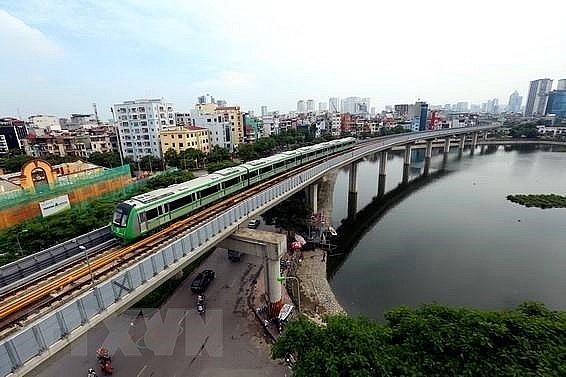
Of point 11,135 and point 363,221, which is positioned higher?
point 11,135

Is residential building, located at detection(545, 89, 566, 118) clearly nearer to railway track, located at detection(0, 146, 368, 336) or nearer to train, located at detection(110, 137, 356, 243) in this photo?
train, located at detection(110, 137, 356, 243)

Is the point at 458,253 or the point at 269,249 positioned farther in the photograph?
the point at 458,253

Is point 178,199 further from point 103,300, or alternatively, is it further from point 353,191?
point 353,191

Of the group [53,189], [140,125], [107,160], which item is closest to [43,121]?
[140,125]

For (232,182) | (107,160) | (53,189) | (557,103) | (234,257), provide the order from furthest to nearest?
1. (557,103)
2. (107,160)
3. (53,189)
4. (234,257)
5. (232,182)

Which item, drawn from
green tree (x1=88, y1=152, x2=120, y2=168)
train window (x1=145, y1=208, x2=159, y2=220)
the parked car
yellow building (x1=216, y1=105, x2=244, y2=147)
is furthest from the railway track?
yellow building (x1=216, y1=105, x2=244, y2=147)

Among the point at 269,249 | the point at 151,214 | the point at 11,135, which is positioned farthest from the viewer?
the point at 11,135

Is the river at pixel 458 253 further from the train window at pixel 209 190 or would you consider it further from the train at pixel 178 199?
the train window at pixel 209 190

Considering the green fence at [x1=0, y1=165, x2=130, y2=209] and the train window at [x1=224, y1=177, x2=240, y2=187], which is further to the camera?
the green fence at [x1=0, y1=165, x2=130, y2=209]
